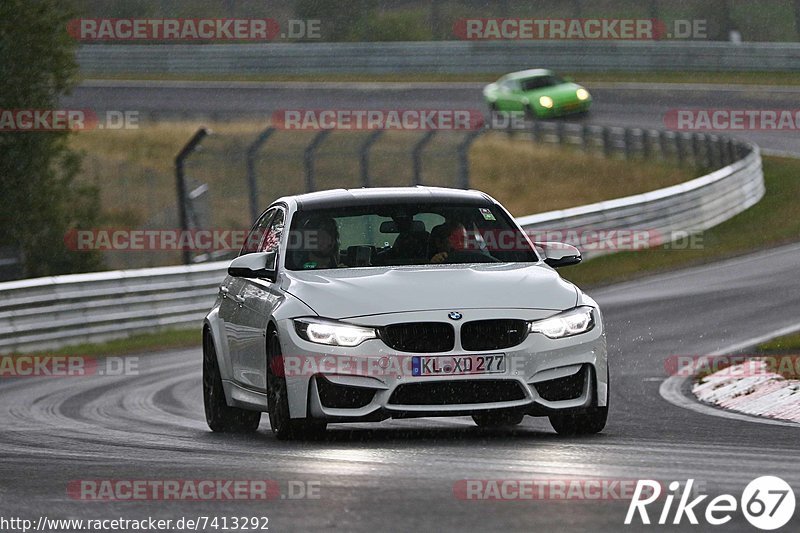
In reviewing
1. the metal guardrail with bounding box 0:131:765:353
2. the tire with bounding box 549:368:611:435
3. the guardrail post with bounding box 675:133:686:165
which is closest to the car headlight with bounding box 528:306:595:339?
the tire with bounding box 549:368:611:435

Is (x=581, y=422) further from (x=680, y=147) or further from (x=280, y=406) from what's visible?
(x=680, y=147)

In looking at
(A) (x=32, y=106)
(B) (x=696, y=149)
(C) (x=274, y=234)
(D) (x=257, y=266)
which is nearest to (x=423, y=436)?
(D) (x=257, y=266)

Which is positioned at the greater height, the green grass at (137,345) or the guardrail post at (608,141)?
the guardrail post at (608,141)

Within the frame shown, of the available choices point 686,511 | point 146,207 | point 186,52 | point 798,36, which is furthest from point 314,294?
point 186,52

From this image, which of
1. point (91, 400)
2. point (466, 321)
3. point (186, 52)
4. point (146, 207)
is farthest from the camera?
point (186, 52)

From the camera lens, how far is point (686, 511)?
6.41m

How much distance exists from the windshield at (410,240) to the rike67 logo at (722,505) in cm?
320

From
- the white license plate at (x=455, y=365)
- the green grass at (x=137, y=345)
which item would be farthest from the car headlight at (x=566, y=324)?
the green grass at (x=137, y=345)

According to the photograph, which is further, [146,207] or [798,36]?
[798,36]

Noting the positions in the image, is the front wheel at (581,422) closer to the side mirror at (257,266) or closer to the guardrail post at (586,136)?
the side mirror at (257,266)

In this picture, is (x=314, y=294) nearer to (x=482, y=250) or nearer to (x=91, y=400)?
(x=482, y=250)

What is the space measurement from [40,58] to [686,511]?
21.4 metres

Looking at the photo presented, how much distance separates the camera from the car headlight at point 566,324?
909 centimetres

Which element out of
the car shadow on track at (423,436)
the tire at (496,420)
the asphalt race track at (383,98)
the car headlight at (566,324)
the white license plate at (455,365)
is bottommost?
the asphalt race track at (383,98)
